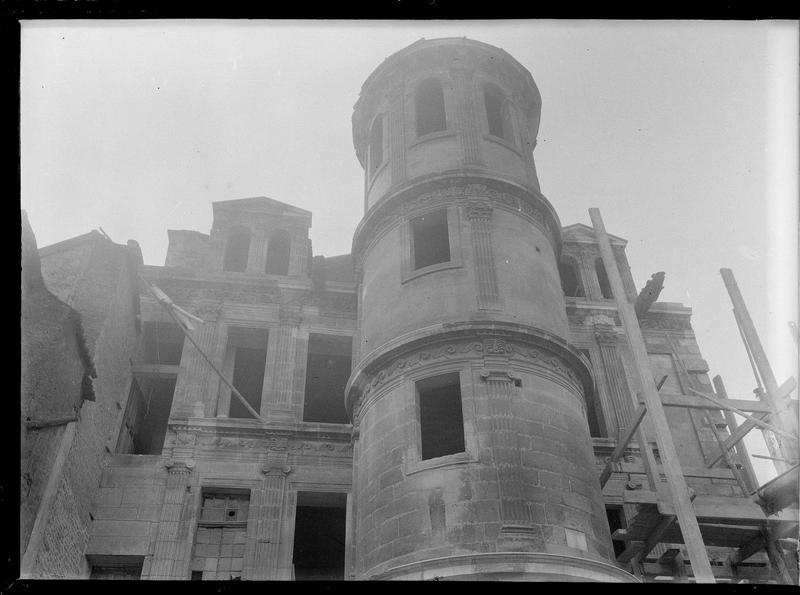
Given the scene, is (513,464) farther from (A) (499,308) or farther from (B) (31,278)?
(B) (31,278)

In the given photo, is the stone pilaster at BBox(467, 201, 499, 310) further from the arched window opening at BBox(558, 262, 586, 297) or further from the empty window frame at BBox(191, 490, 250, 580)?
the empty window frame at BBox(191, 490, 250, 580)

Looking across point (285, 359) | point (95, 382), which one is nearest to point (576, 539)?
point (285, 359)

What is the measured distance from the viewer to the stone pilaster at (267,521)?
16.5 meters

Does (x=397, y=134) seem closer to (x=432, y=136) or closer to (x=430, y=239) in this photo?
(x=432, y=136)

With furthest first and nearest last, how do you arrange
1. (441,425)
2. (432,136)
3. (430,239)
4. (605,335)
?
(605,335)
(432,136)
(430,239)
(441,425)

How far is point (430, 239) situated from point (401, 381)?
4.47 metres

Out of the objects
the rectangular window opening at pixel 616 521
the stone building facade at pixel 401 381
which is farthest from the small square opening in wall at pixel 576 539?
the rectangular window opening at pixel 616 521

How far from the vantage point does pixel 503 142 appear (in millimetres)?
18531

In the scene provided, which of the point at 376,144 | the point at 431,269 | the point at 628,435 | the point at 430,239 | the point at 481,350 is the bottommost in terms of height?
the point at 628,435

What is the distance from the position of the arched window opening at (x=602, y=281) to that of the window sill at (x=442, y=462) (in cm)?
1152

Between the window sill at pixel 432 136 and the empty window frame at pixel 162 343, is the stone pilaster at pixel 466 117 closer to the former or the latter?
the window sill at pixel 432 136
